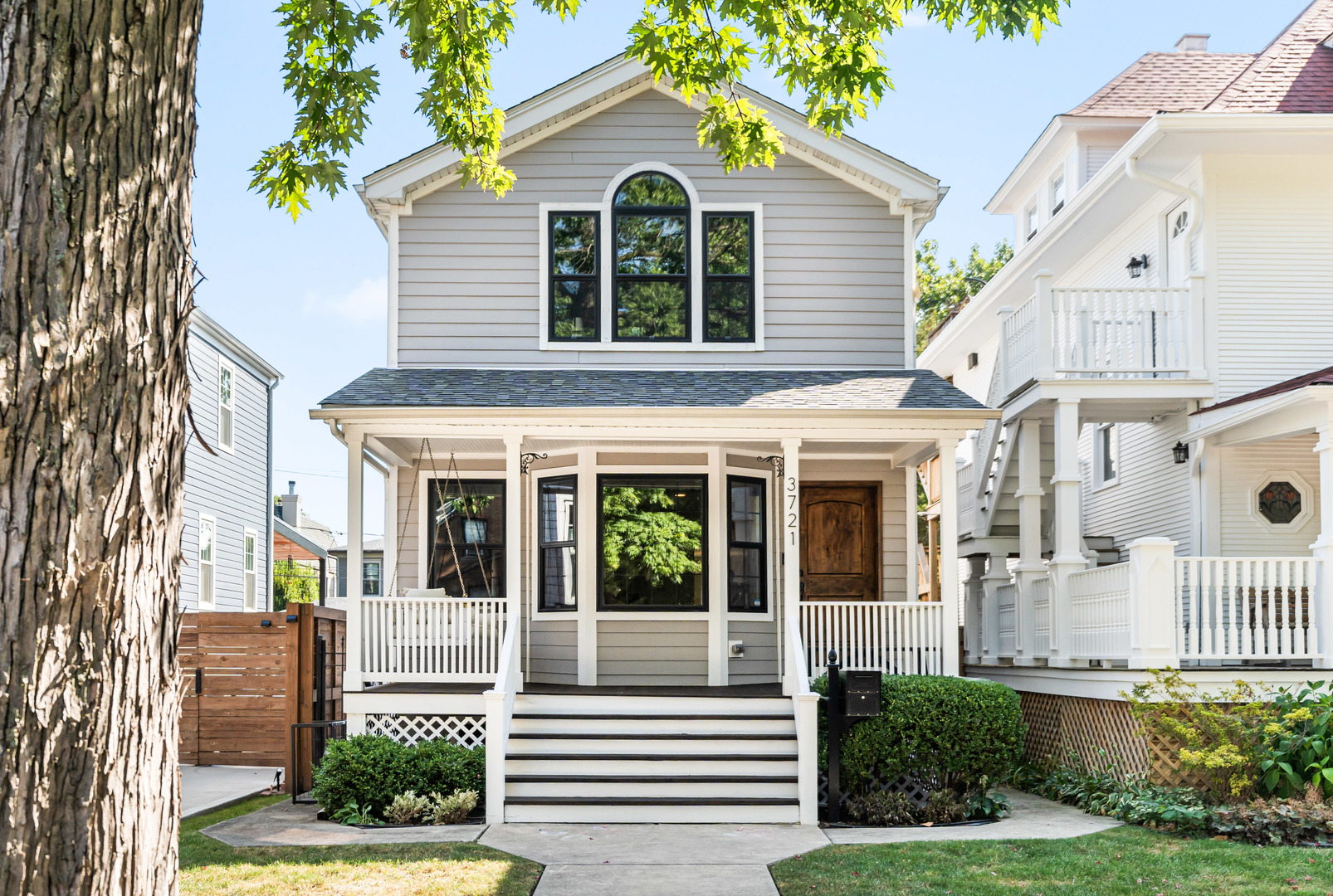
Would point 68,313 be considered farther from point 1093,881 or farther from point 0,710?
point 1093,881

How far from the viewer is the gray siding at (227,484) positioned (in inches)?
768

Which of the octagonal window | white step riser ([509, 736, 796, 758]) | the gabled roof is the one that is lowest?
white step riser ([509, 736, 796, 758])

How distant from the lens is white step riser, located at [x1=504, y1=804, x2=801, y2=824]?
9.41m

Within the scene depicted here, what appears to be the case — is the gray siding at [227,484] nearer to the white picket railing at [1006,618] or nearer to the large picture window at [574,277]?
the large picture window at [574,277]

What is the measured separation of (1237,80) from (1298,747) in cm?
721

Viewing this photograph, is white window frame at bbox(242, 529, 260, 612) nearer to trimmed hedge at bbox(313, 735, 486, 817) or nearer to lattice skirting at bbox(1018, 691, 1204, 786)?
trimmed hedge at bbox(313, 735, 486, 817)

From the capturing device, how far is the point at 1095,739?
418 inches

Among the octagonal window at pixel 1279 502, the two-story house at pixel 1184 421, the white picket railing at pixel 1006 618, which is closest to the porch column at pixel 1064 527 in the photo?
the two-story house at pixel 1184 421

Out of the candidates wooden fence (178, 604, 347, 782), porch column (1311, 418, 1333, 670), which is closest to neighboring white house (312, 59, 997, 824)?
wooden fence (178, 604, 347, 782)

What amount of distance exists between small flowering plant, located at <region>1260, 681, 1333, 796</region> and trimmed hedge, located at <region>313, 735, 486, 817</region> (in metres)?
5.88

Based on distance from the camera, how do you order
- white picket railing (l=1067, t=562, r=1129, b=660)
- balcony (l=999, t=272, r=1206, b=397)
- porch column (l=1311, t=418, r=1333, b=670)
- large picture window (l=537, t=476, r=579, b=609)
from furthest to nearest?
large picture window (l=537, t=476, r=579, b=609), balcony (l=999, t=272, r=1206, b=397), white picket railing (l=1067, t=562, r=1129, b=660), porch column (l=1311, t=418, r=1333, b=670)

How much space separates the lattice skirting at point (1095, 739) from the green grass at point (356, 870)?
4.89 metres

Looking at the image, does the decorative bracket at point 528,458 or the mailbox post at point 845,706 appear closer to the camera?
the mailbox post at point 845,706

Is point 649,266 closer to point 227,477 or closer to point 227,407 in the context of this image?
point 227,407
